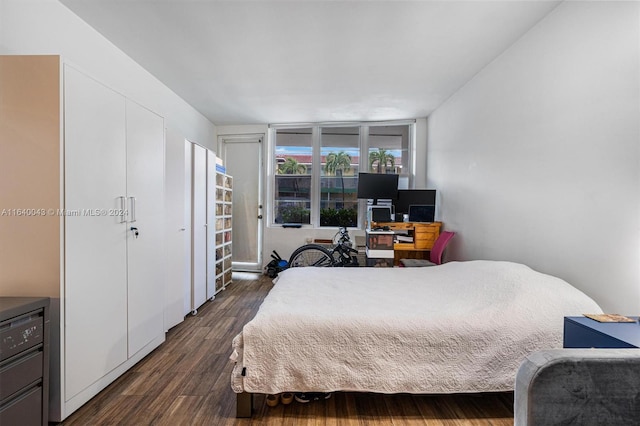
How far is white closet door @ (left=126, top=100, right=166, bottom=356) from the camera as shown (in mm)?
1959

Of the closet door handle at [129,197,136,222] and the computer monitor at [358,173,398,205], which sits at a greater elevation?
the computer monitor at [358,173,398,205]

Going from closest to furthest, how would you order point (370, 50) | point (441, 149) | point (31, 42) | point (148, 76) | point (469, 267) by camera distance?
point (31, 42) → point (469, 267) → point (370, 50) → point (148, 76) → point (441, 149)

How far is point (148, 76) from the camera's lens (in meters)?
2.84

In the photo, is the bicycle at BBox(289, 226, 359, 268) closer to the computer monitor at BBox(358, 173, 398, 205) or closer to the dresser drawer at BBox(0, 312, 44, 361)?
the computer monitor at BBox(358, 173, 398, 205)

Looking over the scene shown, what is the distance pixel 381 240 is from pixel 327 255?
95 centimetres

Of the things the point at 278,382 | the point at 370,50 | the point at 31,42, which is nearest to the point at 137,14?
the point at 31,42

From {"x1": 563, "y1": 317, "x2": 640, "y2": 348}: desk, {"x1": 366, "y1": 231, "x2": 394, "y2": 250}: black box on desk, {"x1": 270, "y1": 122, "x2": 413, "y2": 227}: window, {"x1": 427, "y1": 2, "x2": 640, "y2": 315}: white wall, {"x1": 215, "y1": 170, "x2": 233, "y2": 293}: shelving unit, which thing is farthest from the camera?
{"x1": 270, "y1": 122, "x2": 413, "y2": 227}: window

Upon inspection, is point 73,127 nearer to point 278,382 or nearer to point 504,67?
point 278,382

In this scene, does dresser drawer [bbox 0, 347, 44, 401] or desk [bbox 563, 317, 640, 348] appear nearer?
desk [bbox 563, 317, 640, 348]

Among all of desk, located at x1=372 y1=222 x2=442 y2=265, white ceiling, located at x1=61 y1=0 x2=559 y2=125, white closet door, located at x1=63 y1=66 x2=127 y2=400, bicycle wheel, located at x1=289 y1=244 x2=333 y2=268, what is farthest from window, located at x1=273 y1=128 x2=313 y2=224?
white closet door, located at x1=63 y1=66 x2=127 y2=400

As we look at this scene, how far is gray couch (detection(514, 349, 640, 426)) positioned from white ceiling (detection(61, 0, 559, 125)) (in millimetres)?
2161

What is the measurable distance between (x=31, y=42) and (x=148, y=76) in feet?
3.88

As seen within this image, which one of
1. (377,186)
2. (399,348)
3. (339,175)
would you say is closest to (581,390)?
(399,348)

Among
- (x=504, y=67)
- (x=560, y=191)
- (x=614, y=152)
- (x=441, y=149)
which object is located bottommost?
(x=560, y=191)
